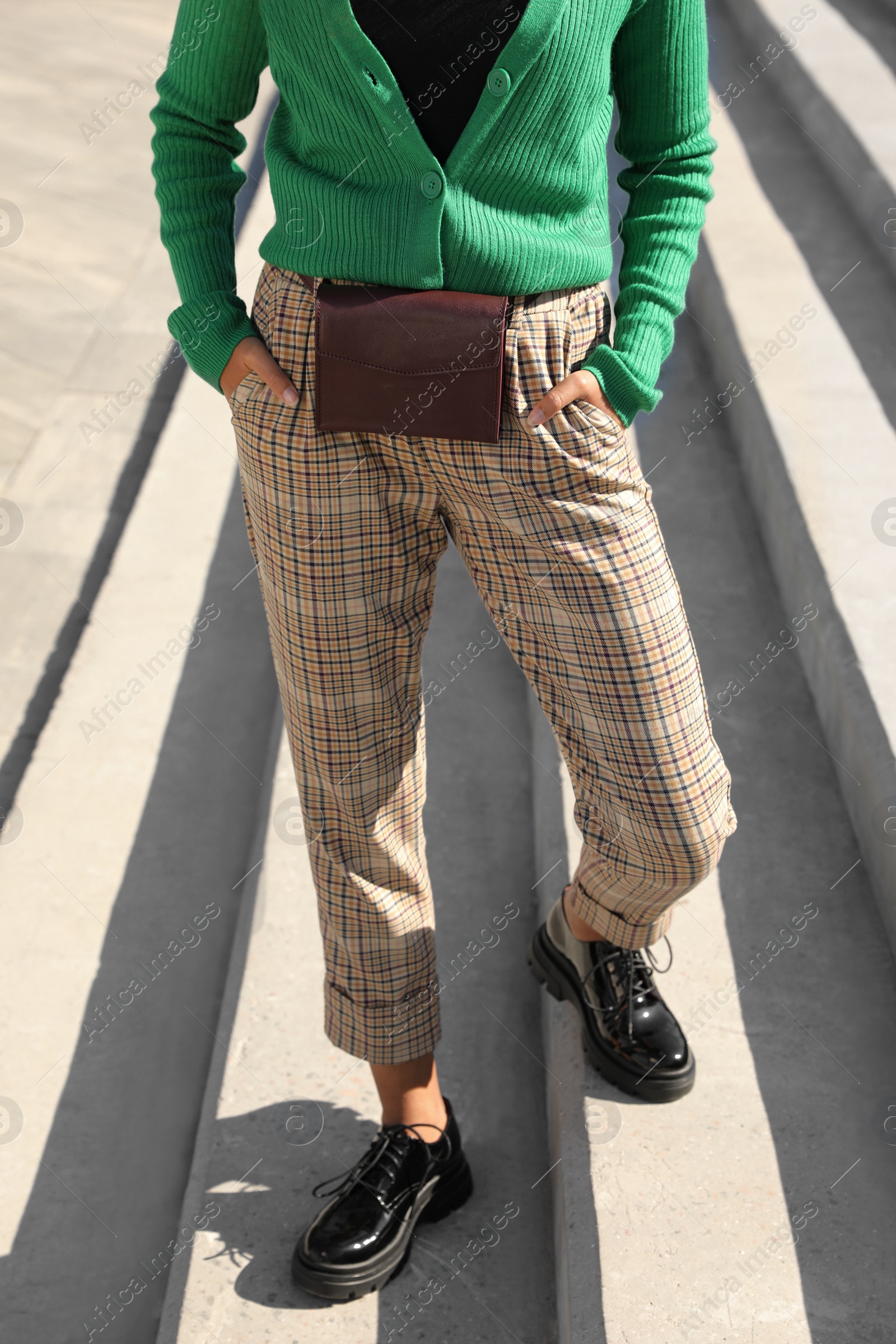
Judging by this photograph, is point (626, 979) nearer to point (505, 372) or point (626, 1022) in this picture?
point (626, 1022)

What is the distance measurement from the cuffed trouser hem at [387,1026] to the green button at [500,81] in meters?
1.07

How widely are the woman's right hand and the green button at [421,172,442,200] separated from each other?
239 millimetres

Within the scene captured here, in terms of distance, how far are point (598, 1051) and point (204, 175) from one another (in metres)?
1.29

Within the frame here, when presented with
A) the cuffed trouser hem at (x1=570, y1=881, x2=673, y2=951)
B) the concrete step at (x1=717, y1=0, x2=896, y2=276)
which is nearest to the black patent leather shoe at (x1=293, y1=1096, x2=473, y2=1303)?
the cuffed trouser hem at (x1=570, y1=881, x2=673, y2=951)

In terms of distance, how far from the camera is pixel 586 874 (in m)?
1.53

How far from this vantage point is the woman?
42.3 inches

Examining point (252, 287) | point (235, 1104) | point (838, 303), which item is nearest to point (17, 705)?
point (235, 1104)

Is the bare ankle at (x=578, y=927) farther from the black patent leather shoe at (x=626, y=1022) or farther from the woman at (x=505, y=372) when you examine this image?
the woman at (x=505, y=372)

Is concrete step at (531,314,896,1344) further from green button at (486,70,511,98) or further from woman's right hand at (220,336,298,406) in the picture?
green button at (486,70,511,98)

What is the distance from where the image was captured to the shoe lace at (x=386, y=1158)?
4.99 ft

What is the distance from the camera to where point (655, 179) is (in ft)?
4.06

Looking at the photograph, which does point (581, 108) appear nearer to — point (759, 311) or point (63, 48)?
point (759, 311)

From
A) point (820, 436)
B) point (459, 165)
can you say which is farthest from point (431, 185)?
point (820, 436)

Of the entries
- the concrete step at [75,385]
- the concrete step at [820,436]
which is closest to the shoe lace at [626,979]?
the concrete step at [820,436]
